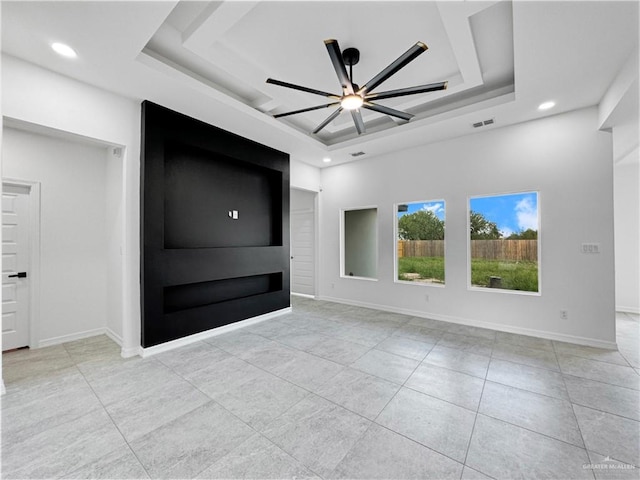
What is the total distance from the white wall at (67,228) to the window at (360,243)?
4.44 metres

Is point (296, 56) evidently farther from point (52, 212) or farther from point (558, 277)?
point (558, 277)

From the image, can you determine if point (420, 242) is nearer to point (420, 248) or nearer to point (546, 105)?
point (420, 248)

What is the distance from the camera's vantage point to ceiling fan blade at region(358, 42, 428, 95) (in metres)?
2.12

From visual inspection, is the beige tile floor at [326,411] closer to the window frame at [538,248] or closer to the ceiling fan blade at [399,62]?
the window frame at [538,248]

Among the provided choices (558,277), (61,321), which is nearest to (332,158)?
(558,277)

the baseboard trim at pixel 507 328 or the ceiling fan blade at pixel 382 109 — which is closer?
the ceiling fan blade at pixel 382 109

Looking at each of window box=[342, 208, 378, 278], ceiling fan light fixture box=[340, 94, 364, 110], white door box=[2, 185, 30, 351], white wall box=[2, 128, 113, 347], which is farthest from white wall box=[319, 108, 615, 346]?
white door box=[2, 185, 30, 351]

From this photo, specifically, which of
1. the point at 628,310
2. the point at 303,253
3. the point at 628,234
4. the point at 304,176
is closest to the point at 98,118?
the point at 304,176

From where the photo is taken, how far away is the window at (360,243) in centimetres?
600

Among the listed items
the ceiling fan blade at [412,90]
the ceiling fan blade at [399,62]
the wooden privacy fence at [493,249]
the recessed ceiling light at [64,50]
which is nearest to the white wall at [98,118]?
the recessed ceiling light at [64,50]

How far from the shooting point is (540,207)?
3902mm

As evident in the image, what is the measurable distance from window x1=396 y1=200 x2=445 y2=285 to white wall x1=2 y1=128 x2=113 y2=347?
16.5ft

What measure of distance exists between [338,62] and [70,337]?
4.87m

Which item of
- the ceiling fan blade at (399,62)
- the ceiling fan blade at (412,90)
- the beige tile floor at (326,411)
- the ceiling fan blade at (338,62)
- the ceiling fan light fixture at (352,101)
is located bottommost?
the beige tile floor at (326,411)
